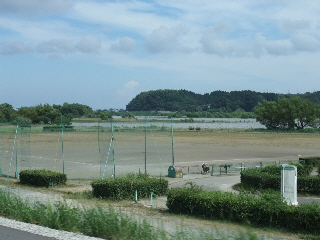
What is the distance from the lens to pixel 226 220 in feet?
49.8

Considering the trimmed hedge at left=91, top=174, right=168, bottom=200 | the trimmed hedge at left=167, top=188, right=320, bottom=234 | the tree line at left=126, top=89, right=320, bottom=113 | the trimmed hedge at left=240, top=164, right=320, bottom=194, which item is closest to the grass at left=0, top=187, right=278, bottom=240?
the trimmed hedge at left=167, top=188, right=320, bottom=234

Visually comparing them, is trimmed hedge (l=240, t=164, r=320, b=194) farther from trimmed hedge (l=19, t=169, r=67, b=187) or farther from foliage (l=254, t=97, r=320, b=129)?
foliage (l=254, t=97, r=320, b=129)

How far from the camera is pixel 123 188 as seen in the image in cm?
1973

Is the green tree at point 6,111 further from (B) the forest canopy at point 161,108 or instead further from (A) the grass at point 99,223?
(A) the grass at point 99,223

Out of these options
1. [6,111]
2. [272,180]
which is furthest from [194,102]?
[272,180]

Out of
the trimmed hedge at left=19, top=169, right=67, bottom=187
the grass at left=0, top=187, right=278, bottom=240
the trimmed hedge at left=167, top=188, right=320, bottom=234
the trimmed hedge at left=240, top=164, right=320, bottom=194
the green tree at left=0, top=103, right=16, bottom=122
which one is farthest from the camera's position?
the green tree at left=0, top=103, right=16, bottom=122

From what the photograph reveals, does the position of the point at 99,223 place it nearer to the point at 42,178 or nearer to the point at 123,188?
the point at 123,188

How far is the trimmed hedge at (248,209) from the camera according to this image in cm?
1363

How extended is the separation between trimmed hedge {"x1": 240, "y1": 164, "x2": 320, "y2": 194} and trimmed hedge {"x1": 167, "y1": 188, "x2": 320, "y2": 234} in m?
7.76

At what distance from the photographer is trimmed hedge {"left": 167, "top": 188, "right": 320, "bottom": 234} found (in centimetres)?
1363

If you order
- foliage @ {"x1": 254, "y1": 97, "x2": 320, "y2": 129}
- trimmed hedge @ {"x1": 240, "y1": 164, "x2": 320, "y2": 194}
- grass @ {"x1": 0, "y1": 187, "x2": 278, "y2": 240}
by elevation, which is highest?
foliage @ {"x1": 254, "y1": 97, "x2": 320, "y2": 129}

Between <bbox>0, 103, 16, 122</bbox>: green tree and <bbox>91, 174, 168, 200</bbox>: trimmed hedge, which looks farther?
<bbox>0, 103, 16, 122</bbox>: green tree

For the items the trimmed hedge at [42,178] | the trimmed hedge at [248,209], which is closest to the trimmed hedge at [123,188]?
the trimmed hedge at [248,209]

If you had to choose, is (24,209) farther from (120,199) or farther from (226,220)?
(120,199)
